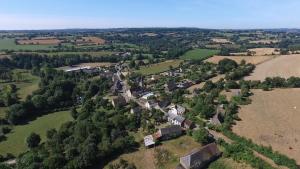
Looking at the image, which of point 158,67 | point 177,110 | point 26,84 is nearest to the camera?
point 177,110

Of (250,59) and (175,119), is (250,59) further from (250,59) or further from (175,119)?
(175,119)

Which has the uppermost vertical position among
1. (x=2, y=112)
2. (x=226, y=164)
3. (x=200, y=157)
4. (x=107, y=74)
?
(x=200, y=157)

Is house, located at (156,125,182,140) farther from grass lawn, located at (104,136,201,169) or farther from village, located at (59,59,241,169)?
grass lawn, located at (104,136,201,169)

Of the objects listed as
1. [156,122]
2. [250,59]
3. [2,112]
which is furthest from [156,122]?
[250,59]

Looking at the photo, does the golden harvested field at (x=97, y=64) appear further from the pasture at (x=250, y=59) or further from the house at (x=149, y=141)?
the house at (x=149, y=141)

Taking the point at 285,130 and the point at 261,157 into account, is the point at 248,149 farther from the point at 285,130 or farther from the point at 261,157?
the point at 285,130
